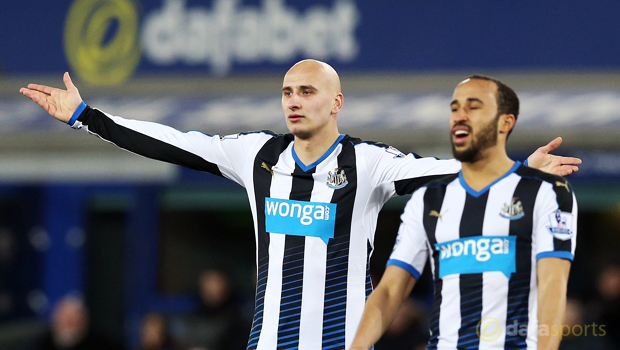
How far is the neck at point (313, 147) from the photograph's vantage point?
15.5 feet

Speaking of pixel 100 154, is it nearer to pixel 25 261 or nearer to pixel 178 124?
pixel 178 124

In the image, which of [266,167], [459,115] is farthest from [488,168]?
[266,167]

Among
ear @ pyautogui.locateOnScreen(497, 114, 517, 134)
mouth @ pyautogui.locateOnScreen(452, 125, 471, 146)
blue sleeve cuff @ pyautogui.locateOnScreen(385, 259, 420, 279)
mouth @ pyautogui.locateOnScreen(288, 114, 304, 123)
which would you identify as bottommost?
blue sleeve cuff @ pyautogui.locateOnScreen(385, 259, 420, 279)

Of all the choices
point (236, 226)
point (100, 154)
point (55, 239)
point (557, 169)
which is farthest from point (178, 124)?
point (557, 169)

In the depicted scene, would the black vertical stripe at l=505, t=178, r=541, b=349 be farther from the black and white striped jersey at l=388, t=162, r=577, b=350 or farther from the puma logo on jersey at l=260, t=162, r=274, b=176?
the puma logo on jersey at l=260, t=162, r=274, b=176

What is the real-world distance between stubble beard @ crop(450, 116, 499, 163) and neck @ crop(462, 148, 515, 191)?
5 centimetres

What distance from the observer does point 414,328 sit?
8.38 m

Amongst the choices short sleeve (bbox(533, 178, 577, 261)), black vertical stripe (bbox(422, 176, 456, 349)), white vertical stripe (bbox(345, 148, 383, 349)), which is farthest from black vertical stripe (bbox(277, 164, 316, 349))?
short sleeve (bbox(533, 178, 577, 261))

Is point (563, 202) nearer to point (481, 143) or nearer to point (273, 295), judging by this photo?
point (481, 143)

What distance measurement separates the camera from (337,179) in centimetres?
467

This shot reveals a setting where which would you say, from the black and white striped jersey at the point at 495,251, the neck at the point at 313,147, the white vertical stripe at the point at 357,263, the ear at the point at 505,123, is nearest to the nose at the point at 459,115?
the ear at the point at 505,123

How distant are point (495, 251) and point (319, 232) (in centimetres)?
133

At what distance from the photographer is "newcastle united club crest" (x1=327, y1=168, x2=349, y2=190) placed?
4.65 m

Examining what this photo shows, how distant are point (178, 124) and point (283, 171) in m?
5.27
